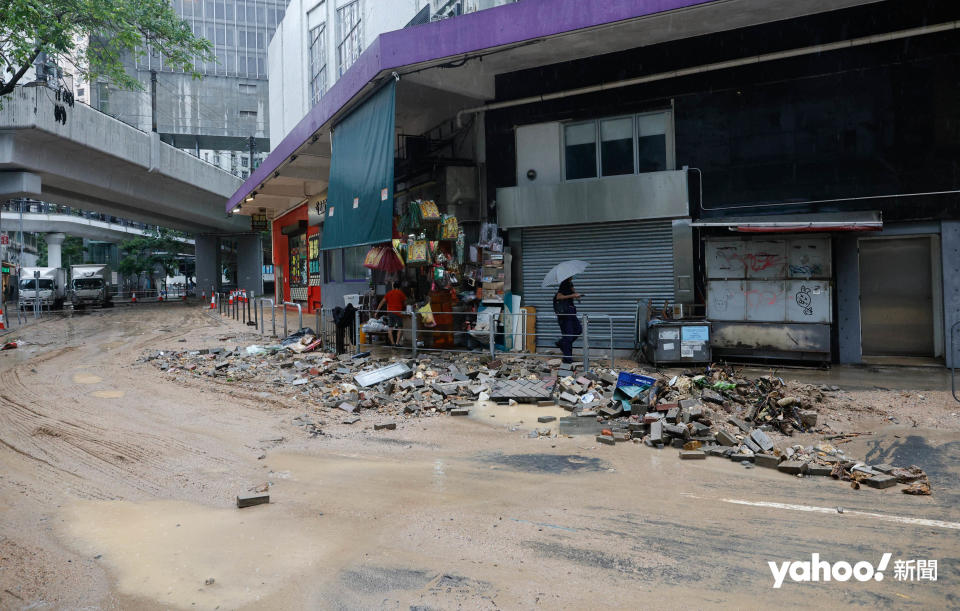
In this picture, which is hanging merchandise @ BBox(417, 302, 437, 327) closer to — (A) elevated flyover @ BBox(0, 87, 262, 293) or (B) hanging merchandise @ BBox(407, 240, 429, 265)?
(B) hanging merchandise @ BBox(407, 240, 429, 265)

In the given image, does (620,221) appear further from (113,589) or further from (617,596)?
(113,589)

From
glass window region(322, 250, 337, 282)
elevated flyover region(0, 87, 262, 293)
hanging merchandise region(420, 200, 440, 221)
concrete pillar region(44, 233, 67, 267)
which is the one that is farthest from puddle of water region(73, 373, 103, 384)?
concrete pillar region(44, 233, 67, 267)

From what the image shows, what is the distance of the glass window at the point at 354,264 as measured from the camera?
70.1ft

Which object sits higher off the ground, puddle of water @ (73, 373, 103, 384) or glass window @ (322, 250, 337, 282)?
glass window @ (322, 250, 337, 282)

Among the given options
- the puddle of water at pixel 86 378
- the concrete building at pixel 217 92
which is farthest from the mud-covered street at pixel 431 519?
the concrete building at pixel 217 92

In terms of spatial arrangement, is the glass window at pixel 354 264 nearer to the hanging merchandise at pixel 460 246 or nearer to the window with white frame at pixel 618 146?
the hanging merchandise at pixel 460 246

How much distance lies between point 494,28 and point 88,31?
1269 cm

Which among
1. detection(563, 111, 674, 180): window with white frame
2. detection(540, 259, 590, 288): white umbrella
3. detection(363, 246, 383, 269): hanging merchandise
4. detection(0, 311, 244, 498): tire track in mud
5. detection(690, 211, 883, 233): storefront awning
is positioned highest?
detection(563, 111, 674, 180): window with white frame

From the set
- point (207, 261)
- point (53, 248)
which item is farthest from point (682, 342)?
point (53, 248)

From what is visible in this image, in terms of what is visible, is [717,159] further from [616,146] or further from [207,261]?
[207,261]

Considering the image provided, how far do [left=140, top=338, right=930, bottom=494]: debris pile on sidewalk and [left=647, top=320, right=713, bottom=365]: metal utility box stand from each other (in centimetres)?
176

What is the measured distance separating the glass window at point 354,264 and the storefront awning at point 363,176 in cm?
533

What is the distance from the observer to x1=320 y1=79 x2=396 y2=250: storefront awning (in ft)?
41.7

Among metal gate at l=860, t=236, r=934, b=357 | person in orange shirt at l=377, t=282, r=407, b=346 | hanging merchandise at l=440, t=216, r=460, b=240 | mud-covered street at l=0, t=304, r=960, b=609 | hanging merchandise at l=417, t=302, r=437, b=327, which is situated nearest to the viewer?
mud-covered street at l=0, t=304, r=960, b=609
